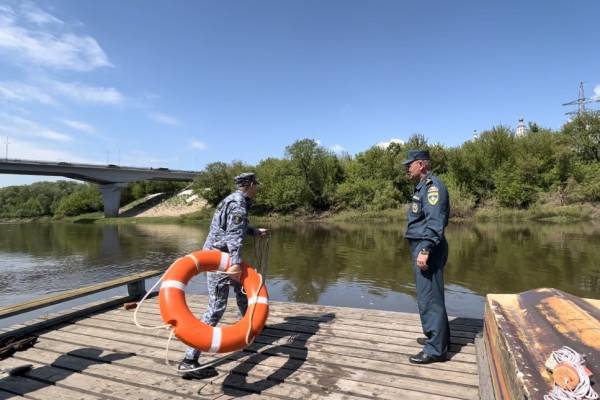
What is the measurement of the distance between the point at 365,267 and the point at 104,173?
135 ft

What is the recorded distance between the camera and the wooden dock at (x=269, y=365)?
293cm

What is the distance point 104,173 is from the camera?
4597 cm

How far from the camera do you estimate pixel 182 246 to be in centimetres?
2012

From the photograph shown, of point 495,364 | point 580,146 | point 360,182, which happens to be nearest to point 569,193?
point 580,146

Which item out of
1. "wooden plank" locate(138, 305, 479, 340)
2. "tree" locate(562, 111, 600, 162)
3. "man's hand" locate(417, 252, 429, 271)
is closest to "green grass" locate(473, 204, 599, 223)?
"tree" locate(562, 111, 600, 162)

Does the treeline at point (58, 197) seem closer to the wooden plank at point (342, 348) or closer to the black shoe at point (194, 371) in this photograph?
the wooden plank at point (342, 348)

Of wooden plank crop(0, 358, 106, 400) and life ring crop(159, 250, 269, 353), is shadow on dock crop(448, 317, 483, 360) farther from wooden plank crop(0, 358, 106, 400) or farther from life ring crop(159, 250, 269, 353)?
wooden plank crop(0, 358, 106, 400)

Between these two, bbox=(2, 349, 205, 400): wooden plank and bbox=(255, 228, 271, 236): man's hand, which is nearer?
bbox=(2, 349, 205, 400): wooden plank

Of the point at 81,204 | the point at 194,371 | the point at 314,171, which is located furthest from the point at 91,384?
the point at 81,204

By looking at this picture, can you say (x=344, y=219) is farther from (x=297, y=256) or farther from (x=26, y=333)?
(x=26, y=333)

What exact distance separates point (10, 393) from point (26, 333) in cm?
152

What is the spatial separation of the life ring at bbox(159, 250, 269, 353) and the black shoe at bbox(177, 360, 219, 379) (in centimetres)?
35

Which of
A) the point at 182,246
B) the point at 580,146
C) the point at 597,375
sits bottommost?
the point at 182,246

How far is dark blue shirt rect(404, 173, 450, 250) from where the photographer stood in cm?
330
